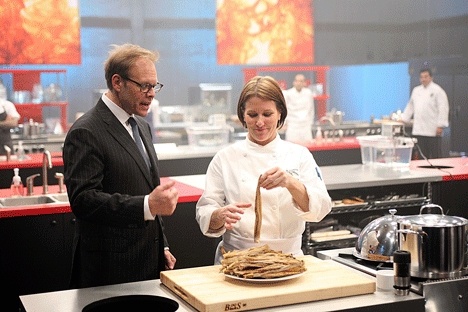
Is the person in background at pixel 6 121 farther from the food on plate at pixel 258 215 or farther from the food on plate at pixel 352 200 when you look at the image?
the food on plate at pixel 258 215

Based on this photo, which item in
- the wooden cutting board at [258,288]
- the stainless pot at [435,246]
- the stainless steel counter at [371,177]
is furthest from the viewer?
the stainless steel counter at [371,177]

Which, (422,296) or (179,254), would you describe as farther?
(179,254)

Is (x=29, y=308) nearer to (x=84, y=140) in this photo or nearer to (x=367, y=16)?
(x=84, y=140)

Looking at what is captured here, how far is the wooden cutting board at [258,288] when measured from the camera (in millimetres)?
2273

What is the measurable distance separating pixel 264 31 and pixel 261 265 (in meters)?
9.19

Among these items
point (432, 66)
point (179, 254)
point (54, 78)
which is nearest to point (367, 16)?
point (432, 66)

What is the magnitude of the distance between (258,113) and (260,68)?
30.5 ft

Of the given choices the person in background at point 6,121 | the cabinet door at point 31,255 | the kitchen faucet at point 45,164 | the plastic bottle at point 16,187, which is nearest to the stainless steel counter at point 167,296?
the cabinet door at point 31,255

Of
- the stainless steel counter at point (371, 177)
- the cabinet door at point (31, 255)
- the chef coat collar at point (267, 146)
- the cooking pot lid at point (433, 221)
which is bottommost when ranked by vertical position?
the cabinet door at point (31, 255)

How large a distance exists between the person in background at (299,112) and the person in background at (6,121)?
407 centimetres

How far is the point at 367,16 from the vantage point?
13914 mm

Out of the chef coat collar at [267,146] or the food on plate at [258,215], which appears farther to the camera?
the chef coat collar at [267,146]

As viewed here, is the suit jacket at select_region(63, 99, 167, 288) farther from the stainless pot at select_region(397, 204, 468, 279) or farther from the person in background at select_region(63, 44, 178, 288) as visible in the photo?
the stainless pot at select_region(397, 204, 468, 279)

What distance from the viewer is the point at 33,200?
5.03 meters
